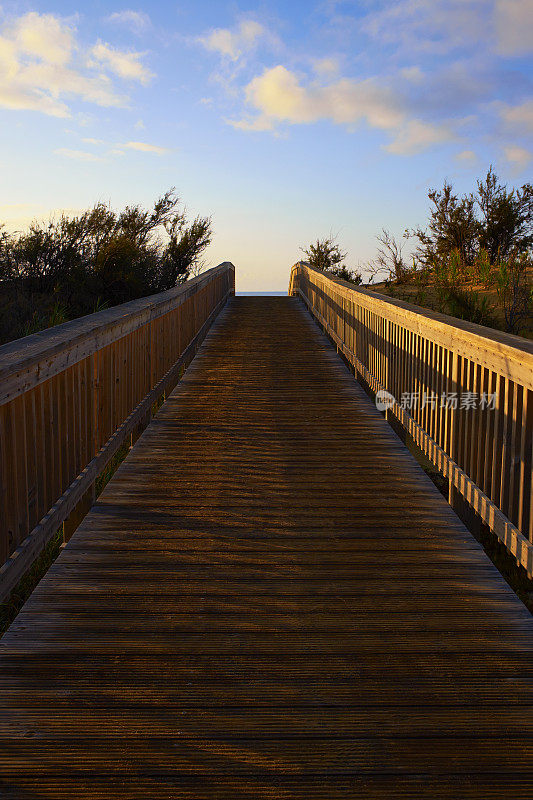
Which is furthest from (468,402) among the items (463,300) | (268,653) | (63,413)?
(463,300)

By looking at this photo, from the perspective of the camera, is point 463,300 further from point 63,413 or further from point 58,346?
point 58,346

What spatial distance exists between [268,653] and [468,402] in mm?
2244

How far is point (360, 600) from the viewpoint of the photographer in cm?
335

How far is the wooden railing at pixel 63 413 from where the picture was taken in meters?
3.24

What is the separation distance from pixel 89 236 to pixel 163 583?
18.6m

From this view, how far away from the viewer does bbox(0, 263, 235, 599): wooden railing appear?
3242 millimetres

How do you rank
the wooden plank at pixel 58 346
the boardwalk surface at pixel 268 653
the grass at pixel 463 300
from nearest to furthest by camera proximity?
the boardwalk surface at pixel 268 653 < the wooden plank at pixel 58 346 < the grass at pixel 463 300

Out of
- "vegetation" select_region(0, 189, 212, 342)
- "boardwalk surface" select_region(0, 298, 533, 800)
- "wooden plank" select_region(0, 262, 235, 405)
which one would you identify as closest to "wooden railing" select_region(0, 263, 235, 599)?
"wooden plank" select_region(0, 262, 235, 405)

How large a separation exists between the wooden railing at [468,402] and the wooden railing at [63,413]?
7.69 feet

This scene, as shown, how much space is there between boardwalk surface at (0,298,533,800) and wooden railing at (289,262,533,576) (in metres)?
0.28

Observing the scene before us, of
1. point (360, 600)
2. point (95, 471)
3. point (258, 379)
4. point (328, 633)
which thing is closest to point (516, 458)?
point (360, 600)

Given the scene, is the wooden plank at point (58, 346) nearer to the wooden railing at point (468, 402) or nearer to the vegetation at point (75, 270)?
the wooden railing at point (468, 402)

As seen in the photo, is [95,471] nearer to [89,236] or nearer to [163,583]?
[163,583]

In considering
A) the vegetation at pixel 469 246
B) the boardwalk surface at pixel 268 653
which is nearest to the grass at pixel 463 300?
the vegetation at pixel 469 246
